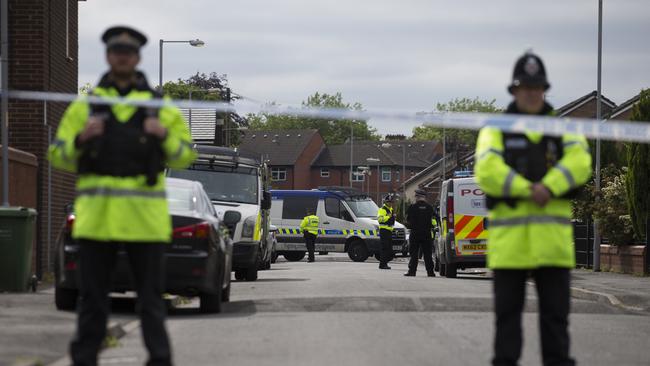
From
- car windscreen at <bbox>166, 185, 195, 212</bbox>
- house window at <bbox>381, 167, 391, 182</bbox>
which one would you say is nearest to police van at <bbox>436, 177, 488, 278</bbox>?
car windscreen at <bbox>166, 185, 195, 212</bbox>

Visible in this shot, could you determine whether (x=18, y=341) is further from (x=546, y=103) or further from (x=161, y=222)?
(x=546, y=103)

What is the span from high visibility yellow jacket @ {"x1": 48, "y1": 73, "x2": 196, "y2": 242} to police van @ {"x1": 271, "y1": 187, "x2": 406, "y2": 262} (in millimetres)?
35426

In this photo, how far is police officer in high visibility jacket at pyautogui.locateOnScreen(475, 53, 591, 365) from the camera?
719cm

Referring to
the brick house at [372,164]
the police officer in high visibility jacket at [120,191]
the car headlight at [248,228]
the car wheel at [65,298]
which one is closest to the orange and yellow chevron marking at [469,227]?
the car headlight at [248,228]

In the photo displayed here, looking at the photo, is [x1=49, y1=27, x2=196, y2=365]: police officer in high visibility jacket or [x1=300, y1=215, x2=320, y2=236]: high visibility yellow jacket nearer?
[x1=49, y1=27, x2=196, y2=365]: police officer in high visibility jacket

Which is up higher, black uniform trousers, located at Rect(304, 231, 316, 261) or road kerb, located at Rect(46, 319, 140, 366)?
road kerb, located at Rect(46, 319, 140, 366)

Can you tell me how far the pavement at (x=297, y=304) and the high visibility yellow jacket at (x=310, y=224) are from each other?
61.4 feet

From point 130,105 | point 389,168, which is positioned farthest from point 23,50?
point 389,168

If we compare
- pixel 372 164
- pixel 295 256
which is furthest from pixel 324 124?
pixel 295 256

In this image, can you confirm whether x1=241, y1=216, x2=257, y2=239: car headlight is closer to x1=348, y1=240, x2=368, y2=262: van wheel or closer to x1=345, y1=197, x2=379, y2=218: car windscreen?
x1=348, y1=240, x2=368, y2=262: van wheel

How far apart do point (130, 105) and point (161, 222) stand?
0.68m

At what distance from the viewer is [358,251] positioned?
141 ft

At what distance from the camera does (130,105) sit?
24.2 ft

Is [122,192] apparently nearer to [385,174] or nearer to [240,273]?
[240,273]
